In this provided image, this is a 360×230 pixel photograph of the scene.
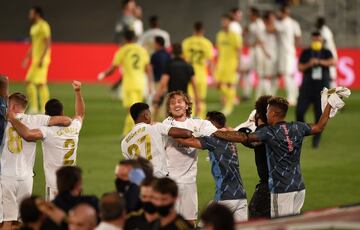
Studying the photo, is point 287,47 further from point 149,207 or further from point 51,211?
point 51,211

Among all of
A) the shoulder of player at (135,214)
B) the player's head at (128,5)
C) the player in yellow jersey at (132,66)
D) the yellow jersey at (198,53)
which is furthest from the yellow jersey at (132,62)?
the shoulder of player at (135,214)

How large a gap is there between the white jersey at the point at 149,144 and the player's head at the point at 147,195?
2886 millimetres

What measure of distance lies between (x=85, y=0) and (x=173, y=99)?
30.6 m

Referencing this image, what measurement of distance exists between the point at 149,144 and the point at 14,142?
5.64ft

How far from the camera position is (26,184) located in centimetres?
1403

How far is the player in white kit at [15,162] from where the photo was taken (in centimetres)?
1397

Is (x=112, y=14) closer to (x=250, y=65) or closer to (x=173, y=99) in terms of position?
(x=250, y=65)

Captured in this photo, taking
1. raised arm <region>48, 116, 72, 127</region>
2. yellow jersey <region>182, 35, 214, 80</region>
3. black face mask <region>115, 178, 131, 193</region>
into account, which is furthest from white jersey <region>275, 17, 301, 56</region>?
black face mask <region>115, 178, 131, 193</region>

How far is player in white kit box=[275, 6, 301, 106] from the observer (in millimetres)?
32781

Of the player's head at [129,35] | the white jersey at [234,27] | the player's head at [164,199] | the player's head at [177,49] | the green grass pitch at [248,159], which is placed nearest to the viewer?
the player's head at [164,199]

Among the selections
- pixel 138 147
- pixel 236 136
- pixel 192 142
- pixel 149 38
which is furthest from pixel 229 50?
pixel 236 136

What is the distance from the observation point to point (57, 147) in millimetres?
13859

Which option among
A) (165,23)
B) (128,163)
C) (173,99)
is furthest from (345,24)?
(128,163)

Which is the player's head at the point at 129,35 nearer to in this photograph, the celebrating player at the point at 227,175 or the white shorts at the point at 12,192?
the white shorts at the point at 12,192
